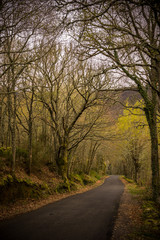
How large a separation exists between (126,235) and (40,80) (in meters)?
11.3

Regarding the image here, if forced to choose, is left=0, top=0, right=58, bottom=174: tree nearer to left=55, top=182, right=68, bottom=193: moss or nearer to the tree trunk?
the tree trunk

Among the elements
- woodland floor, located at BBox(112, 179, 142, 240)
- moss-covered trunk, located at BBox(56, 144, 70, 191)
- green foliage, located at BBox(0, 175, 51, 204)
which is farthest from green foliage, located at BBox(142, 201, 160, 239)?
moss-covered trunk, located at BBox(56, 144, 70, 191)

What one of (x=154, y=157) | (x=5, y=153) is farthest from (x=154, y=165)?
(x=5, y=153)

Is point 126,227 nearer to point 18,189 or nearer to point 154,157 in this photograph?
point 154,157

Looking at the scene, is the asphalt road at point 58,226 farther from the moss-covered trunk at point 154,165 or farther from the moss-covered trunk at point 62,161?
the moss-covered trunk at point 62,161

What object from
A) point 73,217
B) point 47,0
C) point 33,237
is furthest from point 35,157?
point 47,0

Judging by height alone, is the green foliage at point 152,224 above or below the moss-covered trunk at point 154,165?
below

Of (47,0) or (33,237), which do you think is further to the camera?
(33,237)

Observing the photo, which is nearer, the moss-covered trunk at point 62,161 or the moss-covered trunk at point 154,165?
the moss-covered trunk at point 154,165

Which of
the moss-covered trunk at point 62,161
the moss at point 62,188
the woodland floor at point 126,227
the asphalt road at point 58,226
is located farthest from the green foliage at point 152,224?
the moss-covered trunk at point 62,161

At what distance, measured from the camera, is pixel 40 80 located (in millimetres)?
12695

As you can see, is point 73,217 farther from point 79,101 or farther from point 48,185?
point 79,101

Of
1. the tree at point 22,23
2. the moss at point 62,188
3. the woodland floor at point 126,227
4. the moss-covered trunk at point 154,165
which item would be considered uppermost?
the tree at point 22,23

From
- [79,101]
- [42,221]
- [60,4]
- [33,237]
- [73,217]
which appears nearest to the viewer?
[60,4]
